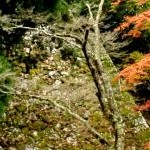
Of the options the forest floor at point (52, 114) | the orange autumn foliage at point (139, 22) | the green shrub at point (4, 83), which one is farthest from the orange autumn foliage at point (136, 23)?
the green shrub at point (4, 83)

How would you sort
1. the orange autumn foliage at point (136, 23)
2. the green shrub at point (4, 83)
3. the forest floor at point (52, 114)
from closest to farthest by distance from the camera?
the green shrub at point (4, 83) → the forest floor at point (52, 114) → the orange autumn foliage at point (136, 23)

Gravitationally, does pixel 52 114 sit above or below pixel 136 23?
below

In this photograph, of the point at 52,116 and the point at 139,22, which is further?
the point at 139,22

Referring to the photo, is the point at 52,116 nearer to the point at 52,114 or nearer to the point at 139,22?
the point at 52,114

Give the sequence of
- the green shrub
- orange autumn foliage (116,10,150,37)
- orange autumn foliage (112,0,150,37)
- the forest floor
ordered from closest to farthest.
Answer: the green shrub, the forest floor, orange autumn foliage (116,10,150,37), orange autumn foliage (112,0,150,37)

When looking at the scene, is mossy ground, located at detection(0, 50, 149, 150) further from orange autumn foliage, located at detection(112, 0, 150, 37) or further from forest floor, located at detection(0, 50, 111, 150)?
orange autumn foliage, located at detection(112, 0, 150, 37)

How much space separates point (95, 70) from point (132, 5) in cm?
659

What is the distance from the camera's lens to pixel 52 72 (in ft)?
35.8

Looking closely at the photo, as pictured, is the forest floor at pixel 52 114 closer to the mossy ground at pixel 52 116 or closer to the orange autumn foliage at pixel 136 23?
the mossy ground at pixel 52 116

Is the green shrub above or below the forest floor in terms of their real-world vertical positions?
above


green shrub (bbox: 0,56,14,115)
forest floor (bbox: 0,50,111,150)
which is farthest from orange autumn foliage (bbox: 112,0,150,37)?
green shrub (bbox: 0,56,14,115)

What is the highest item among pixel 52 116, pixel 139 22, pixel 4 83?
pixel 139 22

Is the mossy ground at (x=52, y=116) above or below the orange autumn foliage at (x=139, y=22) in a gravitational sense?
below

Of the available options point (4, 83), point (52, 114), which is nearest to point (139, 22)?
point (52, 114)
